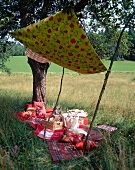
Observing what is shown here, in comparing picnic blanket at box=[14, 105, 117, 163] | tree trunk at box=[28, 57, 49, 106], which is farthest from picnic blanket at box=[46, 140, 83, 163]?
tree trunk at box=[28, 57, 49, 106]

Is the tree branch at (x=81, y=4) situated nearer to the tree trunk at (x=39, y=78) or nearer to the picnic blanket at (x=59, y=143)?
the tree trunk at (x=39, y=78)

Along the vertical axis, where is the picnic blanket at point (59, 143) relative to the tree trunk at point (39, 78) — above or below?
below

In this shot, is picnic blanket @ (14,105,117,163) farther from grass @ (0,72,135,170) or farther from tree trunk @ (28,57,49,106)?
tree trunk @ (28,57,49,106)

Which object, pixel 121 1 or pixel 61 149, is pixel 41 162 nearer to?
pixel 61 149

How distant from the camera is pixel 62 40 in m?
4.89

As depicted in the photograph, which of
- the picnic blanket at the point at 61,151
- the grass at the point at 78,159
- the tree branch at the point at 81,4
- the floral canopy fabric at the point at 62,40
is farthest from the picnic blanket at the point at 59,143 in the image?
the tree branch at the point at 81,4

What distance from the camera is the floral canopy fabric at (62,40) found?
4645mm

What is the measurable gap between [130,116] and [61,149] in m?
3.10

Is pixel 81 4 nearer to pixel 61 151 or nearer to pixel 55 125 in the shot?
pixel 55 125

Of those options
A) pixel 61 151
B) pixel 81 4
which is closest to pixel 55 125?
pixel 61 151

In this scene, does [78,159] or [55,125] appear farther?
[55,125]

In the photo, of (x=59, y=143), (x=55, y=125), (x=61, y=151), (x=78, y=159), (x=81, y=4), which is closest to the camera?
(x=78, y=159)

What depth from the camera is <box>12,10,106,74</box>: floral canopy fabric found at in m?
4.64

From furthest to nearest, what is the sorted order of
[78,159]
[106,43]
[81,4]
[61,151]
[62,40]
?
[106,43], [81,4], [61,151], [78,159], [62,40]
